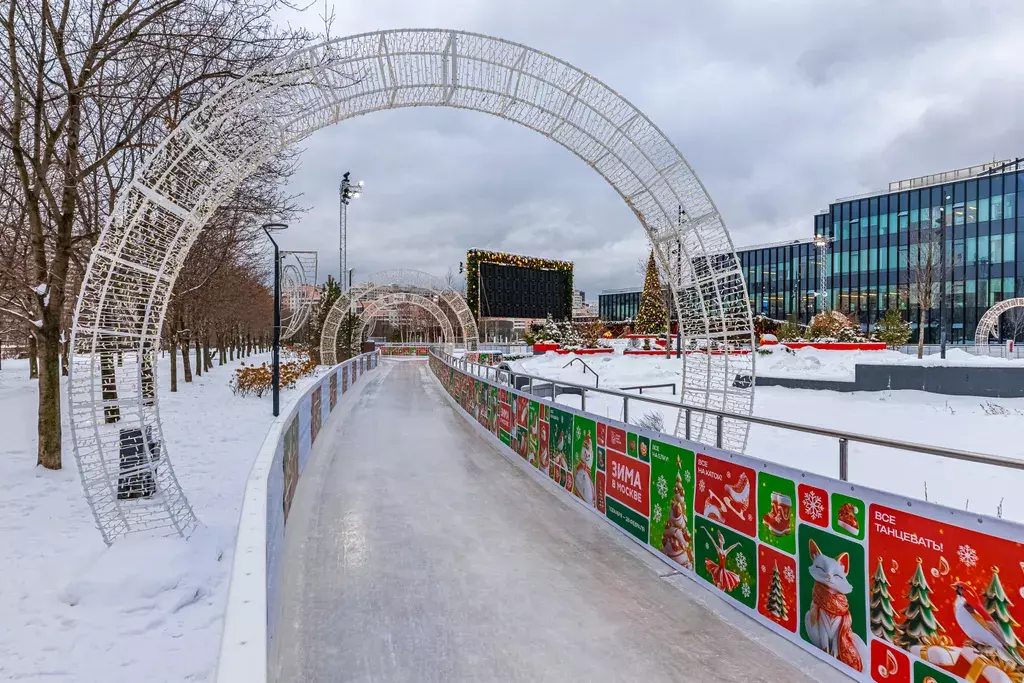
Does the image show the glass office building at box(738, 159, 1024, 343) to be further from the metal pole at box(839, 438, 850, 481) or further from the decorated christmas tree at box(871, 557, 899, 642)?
the decorated christmas tree at box(871, 557, 899, 642)

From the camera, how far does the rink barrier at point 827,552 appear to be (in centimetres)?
279

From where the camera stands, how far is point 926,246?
42.7m

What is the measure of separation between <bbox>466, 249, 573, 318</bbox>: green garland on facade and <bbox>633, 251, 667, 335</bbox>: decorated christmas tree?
126 ft

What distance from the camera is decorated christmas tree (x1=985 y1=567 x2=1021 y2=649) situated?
262 centimetres

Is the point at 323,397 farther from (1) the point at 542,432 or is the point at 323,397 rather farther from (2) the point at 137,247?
(2) the point at 137,247

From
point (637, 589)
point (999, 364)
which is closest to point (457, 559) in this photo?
point (637, 589)

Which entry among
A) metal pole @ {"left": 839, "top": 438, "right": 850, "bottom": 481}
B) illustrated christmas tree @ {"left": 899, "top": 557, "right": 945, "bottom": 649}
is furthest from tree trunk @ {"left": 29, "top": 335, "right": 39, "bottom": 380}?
illustrated christmas tree @ {"left": 899, "top": 557, "right": 945, "bottom": 649}

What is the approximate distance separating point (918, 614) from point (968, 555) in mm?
457

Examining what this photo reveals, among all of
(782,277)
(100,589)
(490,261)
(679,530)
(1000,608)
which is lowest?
(100,589)

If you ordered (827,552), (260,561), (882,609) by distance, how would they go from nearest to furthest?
(260,561) < (882,609) < (827,552)

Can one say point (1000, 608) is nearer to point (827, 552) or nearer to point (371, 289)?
point (827, 552)

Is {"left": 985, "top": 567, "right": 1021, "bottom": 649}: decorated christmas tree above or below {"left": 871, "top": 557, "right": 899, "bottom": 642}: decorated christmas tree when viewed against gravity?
above

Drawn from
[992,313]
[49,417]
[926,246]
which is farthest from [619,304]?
[49,417]

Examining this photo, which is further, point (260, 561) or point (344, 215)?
point (344, 215)
